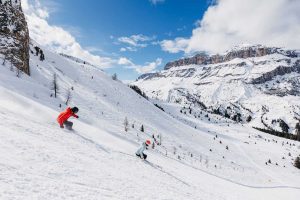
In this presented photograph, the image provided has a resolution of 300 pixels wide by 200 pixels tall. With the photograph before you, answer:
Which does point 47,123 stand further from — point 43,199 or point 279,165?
point 279,165

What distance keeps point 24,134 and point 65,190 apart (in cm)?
589

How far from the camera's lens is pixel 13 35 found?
3641 cm

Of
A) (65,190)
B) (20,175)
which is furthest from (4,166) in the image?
(65,190)

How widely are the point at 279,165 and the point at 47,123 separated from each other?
46.2m

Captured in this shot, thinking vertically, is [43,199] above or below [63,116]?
below

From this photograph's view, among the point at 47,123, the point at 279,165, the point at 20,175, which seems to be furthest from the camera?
the point at 279,165

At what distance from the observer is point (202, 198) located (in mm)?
14383

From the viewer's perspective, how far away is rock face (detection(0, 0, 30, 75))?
34781mm

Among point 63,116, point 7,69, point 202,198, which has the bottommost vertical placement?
point 202,198

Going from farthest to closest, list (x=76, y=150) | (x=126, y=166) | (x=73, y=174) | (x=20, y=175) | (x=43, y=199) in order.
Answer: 1. (x=126, y=166)
2. (x=76, y=150)
3. (x=73, y=174)
4. (x=20, y=175)
5. (x=43, y=199)

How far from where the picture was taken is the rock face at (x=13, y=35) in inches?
1369

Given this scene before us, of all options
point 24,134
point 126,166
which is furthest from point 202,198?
point 24,134

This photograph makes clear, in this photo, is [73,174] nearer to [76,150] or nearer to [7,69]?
[76,150]

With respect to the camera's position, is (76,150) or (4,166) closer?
(4,166)
